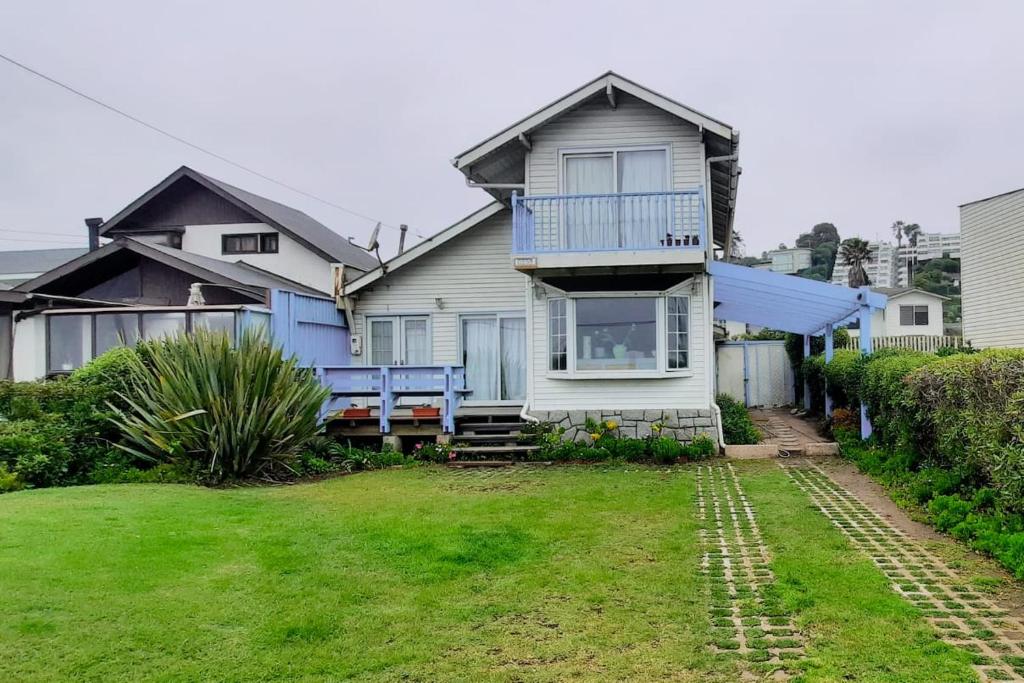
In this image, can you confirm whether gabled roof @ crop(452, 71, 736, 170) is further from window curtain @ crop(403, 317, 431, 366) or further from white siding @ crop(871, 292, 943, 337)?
white siding @ crop(871, 292, 943, 337)

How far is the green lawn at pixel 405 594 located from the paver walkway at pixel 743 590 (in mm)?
112

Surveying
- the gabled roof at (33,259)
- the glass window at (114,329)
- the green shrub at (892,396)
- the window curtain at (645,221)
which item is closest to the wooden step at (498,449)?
the window curtain at (645,221)

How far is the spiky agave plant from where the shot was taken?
11.6 m

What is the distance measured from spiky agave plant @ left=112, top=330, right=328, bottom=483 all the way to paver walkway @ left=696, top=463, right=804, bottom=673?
6.50 m

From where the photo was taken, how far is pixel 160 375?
1188 centimetres

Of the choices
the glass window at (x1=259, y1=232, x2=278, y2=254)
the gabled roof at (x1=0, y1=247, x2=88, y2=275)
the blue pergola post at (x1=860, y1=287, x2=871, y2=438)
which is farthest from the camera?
the gabled roof at (x1=0, y1=247, x2=88, y2=275)

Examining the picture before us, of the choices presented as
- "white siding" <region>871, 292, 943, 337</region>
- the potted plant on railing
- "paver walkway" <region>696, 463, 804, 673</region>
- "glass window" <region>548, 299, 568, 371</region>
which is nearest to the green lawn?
"paver walkway" <region>696, 463, 804, 673</region>

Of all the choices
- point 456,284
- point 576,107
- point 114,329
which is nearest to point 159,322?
point 114,329

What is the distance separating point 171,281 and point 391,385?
5.80 m

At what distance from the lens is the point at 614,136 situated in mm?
14875

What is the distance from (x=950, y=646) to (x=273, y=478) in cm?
982

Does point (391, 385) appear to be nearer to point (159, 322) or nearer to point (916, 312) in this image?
point (159, 322)

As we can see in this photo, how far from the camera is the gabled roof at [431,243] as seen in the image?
55.2 feet

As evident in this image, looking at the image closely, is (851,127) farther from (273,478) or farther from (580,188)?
(273,478)
